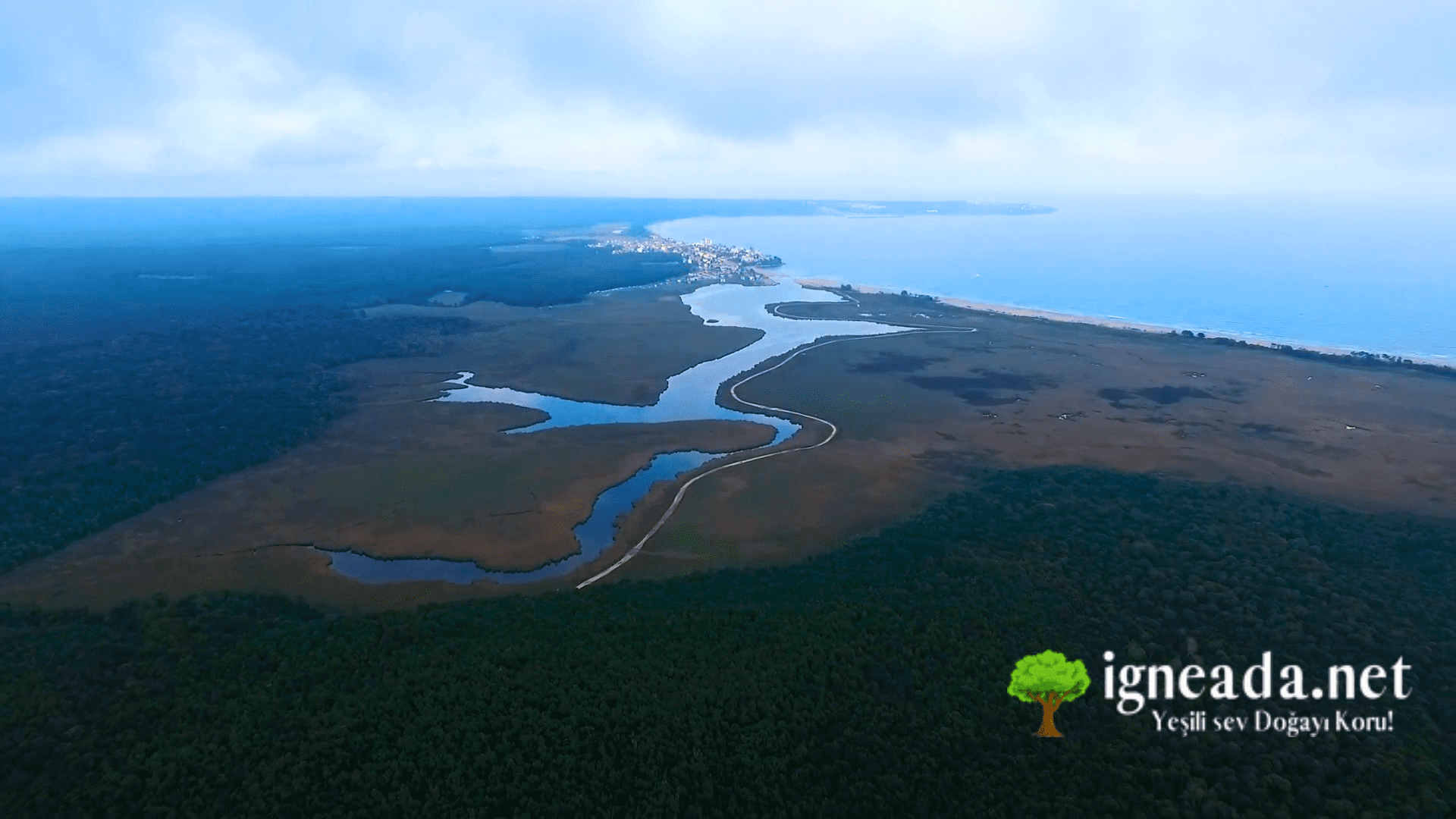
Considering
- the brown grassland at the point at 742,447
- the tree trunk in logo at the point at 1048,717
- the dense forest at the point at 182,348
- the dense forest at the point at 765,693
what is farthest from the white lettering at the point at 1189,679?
the dense forest at the point at 182,348

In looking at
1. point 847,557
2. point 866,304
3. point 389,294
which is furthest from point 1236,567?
point 389,294

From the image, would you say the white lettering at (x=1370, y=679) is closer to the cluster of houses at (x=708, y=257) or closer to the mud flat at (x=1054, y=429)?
the mud flat at (x=1054, y=429)

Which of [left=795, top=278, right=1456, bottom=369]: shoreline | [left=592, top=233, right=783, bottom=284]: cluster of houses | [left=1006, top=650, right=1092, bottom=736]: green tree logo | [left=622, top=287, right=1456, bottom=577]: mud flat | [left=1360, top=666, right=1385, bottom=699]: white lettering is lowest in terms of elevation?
[left=1360, top=666, right=1385, bottom=699]: white lettering

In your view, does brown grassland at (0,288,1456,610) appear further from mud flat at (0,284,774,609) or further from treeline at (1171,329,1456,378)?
treeline at (1171,329,1456,378)

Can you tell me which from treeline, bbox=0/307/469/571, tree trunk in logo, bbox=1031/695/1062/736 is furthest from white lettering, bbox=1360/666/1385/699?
treeline, bbox=0/307/469/571

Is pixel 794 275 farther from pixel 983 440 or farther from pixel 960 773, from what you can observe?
pixel 960 773

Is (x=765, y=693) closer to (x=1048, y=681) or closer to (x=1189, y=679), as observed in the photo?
(x=1048, y=681)
